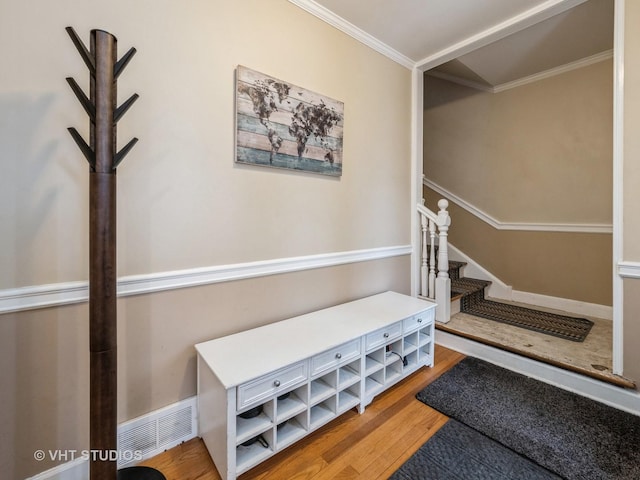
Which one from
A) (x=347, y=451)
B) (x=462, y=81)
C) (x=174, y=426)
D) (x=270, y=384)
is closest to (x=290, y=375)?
(x=270, y=384)

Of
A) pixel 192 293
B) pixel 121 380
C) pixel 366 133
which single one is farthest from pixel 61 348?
pixel 366 133

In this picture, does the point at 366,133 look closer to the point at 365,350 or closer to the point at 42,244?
the point at 365,350

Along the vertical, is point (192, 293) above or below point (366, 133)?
below

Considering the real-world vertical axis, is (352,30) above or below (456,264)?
above

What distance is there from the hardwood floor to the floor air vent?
0.14ft

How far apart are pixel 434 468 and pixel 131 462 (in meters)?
1.39

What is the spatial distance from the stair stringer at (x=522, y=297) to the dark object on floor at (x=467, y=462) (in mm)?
1517

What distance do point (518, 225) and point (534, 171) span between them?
591mm

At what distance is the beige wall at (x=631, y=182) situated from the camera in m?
1.67

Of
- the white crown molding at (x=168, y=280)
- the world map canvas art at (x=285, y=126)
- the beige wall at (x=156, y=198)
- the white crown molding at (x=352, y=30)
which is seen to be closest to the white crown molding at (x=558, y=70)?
the white crown molding at (x=352, y=30)

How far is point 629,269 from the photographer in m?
1.70

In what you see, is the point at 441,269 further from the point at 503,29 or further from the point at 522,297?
the point at 503,29

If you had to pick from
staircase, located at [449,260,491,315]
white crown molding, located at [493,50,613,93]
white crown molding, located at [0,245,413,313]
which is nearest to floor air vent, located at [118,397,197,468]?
white crown molding, located at [0,245,413,313]

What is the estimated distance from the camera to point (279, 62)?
175 centimetres
